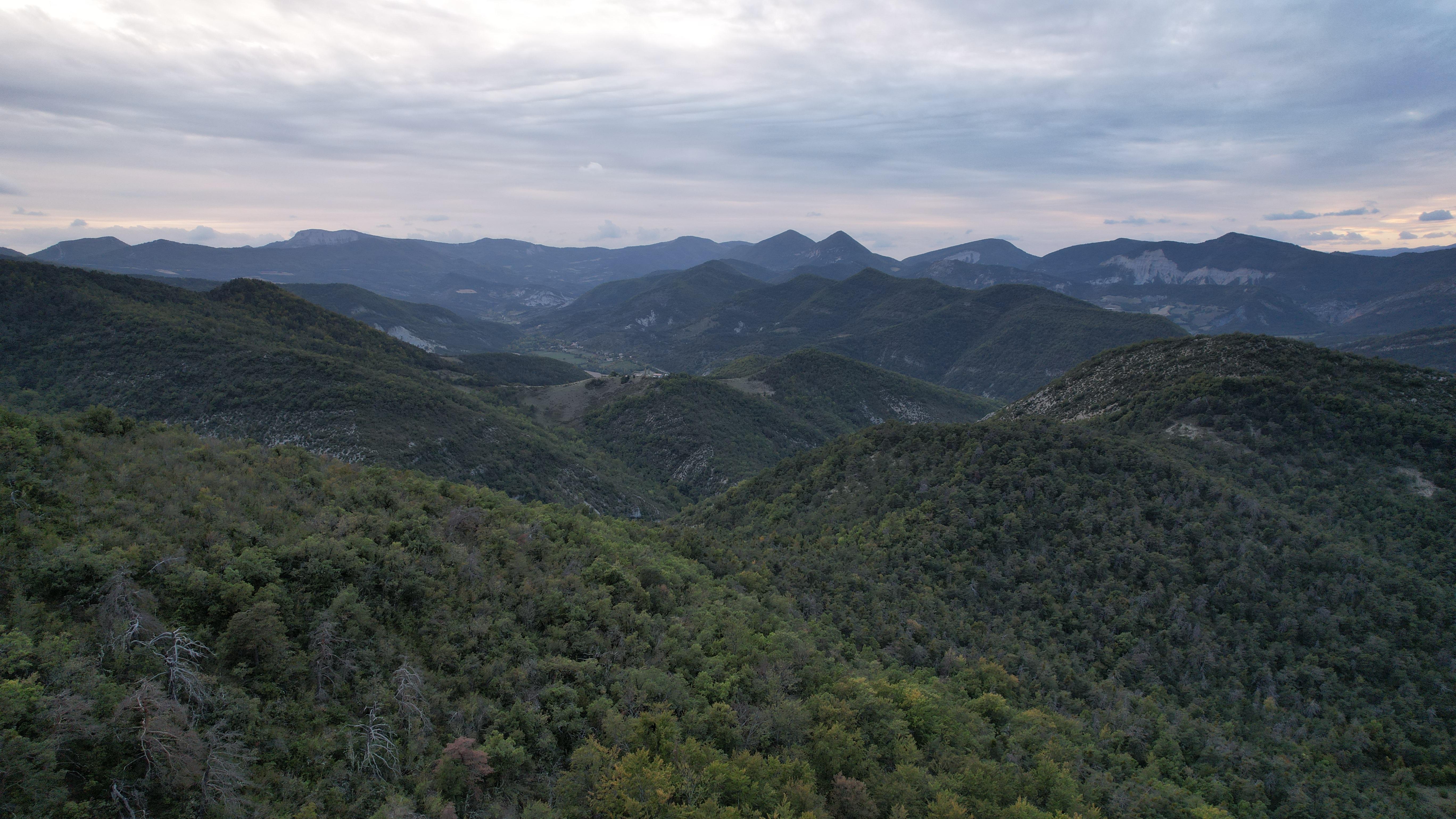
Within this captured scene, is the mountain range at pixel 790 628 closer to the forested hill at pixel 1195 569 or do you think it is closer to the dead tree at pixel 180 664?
the dead tree at pixel 180 664

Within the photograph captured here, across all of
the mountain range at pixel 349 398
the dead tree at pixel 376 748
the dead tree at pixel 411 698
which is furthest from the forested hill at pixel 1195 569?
the mountain range at pixel 349 398

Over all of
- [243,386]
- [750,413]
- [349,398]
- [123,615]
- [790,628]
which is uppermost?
[123,615]

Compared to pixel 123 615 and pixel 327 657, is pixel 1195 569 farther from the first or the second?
pixel 123 615

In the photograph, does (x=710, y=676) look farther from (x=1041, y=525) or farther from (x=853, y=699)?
(x=1041, y=525)

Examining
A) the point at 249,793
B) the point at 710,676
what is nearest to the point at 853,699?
the point at 710,676

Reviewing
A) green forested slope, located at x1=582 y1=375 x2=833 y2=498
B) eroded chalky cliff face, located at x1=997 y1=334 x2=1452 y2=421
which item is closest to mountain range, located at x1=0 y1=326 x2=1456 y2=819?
eroded chalky cliff face, located at x1=997 y1=334 x2=1452 y2=421

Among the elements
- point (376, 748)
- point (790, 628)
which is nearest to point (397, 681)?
point (376, 748)
